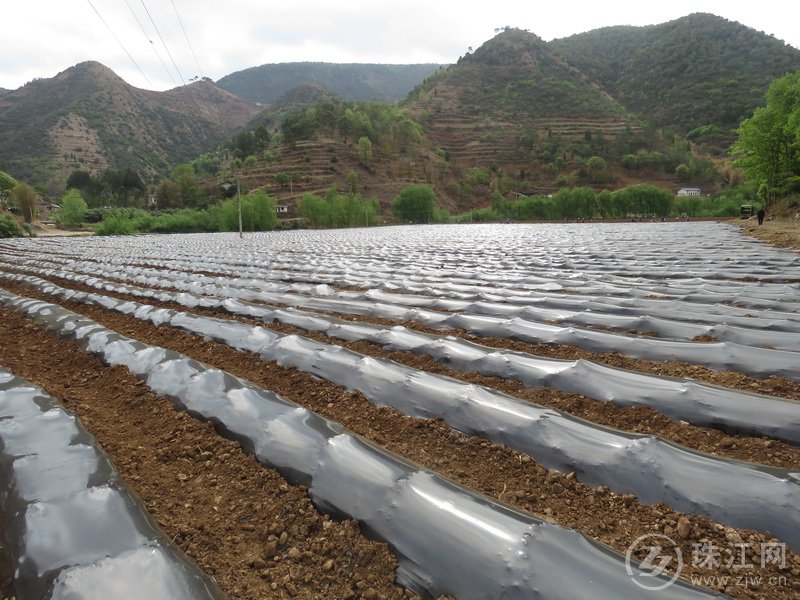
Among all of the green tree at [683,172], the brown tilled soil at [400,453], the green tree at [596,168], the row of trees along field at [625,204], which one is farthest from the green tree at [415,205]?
the brown tilled soil at [400,453]

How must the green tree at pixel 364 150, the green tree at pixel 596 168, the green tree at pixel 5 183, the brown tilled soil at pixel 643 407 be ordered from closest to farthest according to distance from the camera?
the brown tilled soil at pixel 643 407
the green tree at pixel 5 183
the green tree at pixel 596 168
the green tree at pixel 364 150

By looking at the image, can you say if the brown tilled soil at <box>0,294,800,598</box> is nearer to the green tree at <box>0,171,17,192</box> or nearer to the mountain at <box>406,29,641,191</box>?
the green tree at <box>0,171,17,192</box>

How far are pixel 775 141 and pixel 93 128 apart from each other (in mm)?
137245

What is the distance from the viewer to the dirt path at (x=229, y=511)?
5.74ft

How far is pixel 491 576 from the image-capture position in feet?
5.18

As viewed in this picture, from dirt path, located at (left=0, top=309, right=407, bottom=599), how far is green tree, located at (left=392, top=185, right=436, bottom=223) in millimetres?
66388

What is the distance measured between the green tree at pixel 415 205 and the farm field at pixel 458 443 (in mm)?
63669

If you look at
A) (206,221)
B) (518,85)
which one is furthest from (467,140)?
(206,221)

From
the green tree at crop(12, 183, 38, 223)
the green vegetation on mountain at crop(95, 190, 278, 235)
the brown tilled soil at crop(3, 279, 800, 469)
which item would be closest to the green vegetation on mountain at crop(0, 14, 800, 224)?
the green vegetation on mountain at crop(95, 190, 278, 235)

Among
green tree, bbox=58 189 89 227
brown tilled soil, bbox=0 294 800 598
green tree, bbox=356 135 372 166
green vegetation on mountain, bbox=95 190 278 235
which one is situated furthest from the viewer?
green tree, bbox=356 135 372 166

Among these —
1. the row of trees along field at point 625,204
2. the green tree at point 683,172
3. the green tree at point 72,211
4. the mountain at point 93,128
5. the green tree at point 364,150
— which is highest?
the mountain at point 93,128

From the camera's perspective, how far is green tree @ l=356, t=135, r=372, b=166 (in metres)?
91.2

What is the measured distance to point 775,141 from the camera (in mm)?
31094

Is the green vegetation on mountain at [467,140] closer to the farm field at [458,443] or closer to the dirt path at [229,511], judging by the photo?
the farm field at [458,443]
